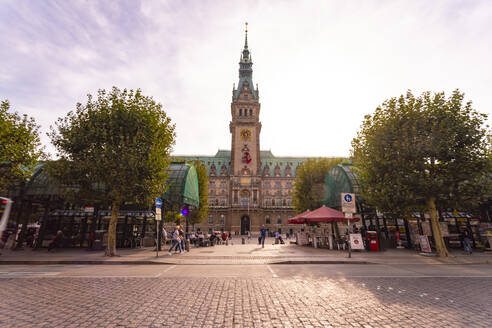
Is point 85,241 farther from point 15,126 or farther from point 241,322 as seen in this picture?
point 241,322

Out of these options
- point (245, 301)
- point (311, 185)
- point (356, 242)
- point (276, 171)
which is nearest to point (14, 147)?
point (245, 301)

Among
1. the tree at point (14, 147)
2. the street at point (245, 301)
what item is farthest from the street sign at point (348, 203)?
the tree at point (14, 147)

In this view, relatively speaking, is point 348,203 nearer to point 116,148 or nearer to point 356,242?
point 356,242

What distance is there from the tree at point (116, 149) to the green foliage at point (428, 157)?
55.3 feet

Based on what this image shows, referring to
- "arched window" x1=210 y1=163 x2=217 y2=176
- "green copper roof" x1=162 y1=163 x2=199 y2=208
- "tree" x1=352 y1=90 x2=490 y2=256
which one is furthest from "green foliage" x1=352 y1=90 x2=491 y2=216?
"arched window" x1=210 y1=163 x2=217 y2=176

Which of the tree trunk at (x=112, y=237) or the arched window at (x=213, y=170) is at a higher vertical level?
the arched window at (x=213, y=170)

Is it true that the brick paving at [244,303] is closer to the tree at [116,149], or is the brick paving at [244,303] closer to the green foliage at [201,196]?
the tree at [116,149]

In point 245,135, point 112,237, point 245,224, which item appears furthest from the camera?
point 245,135

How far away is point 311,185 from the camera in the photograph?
133 feet

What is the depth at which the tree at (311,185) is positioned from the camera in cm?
3963

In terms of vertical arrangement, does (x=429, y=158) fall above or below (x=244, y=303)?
above

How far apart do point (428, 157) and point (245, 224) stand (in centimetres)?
5969

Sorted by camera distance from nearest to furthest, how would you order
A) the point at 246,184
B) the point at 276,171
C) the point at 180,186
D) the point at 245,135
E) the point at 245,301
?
the point at 245,301 < the point at 180,186 < the point at 246,184 < the point at 245,135 < the point at 276,171

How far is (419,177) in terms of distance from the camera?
53.9ft
